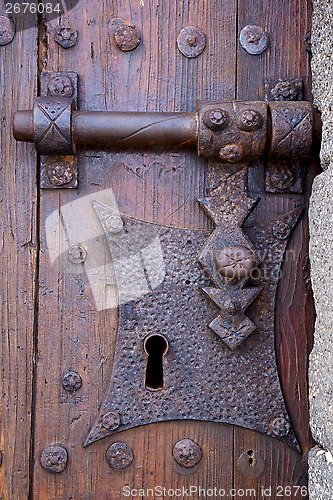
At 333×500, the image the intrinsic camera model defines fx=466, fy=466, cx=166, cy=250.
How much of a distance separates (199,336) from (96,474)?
365 mm

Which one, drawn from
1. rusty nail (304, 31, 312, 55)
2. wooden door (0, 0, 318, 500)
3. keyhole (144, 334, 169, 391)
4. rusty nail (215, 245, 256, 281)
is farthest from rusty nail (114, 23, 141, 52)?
keyhole (144, 334, 169, 391)

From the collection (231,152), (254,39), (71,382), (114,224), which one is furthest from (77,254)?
(254,39)

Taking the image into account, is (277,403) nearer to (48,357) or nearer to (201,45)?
(48,357)

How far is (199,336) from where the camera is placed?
995 mm

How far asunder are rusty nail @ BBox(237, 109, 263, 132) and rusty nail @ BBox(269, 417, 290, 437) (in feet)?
2.01

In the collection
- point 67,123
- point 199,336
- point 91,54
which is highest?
point 91,54

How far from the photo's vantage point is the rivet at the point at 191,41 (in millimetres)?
1020

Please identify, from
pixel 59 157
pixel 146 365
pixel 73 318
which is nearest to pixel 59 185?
pixel 59 157

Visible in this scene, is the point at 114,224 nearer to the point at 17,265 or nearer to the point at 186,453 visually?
the point at 17,265

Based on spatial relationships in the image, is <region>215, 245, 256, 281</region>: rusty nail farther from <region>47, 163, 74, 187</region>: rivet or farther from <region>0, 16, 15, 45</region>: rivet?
<region>0, 16, 15, 45</region>: rivet

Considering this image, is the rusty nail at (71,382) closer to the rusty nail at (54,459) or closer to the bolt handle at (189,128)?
the rusty nail at (54,459)

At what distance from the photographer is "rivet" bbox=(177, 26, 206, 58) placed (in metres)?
1.02

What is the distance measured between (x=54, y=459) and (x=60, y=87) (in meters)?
0.79

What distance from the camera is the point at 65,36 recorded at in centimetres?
101
